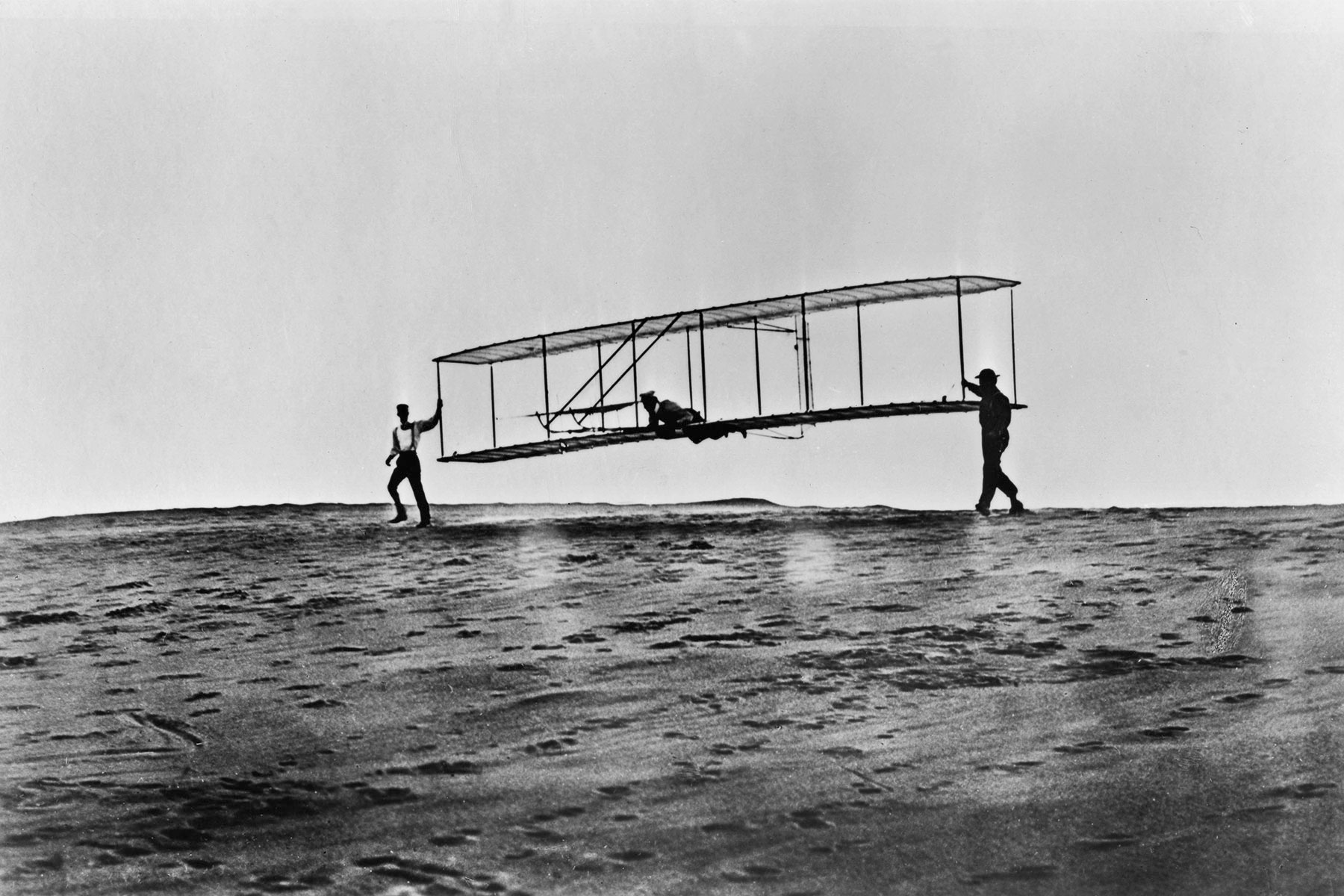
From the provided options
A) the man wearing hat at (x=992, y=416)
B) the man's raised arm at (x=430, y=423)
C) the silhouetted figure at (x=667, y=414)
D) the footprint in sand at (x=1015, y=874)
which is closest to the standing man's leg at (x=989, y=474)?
the man wearing hat at (x=992, y=416)

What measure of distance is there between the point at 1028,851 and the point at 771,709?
10.1ft

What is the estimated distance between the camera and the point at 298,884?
7.76 meters

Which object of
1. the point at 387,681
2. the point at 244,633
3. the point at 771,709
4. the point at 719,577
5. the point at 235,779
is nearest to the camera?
the point at 235,779

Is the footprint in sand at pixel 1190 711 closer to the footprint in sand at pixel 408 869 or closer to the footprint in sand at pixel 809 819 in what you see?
the footprint in sand at pixel 809 819

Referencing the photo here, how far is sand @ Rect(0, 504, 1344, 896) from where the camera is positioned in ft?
26.0

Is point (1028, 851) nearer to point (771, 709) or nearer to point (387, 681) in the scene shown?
point (771, 709)

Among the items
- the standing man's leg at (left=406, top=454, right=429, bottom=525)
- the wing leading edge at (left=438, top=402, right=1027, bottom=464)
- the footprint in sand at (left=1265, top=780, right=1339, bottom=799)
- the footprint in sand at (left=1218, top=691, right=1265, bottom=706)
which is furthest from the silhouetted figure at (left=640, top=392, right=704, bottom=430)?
the footprint in sand at (left=1265, top=780, right=1339, bottom=799)

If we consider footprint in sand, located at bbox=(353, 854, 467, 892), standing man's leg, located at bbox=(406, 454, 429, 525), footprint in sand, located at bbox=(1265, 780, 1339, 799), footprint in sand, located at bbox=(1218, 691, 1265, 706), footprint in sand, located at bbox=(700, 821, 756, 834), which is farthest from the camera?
standing man's leg, located at bbox=(406, 454, 429, 525)

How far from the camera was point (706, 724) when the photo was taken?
10344 mm

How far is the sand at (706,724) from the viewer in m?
7.93

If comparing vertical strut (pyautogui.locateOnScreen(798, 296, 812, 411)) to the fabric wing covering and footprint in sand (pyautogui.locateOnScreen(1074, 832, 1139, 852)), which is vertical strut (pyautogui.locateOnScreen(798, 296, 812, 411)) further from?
footprint in sand (pyautogui.locateOnScreen(1074, 832, 1139, 852))

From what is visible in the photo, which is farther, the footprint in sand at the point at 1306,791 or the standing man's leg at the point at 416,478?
the standing man's leg at the point at 416,478

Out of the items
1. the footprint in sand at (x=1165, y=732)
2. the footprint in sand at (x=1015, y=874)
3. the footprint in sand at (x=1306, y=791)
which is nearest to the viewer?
the footprint in sand at (x=1015, y=874)

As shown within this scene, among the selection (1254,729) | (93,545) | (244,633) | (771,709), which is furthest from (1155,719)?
(93,545)
